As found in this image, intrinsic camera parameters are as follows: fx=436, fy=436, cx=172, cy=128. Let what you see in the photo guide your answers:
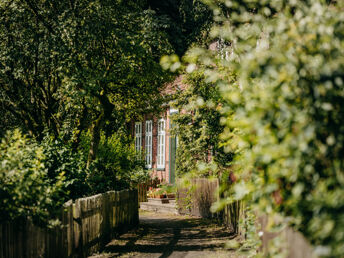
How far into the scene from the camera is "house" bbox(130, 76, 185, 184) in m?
22.9

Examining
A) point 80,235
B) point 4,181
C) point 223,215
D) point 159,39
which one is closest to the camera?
point 4,181

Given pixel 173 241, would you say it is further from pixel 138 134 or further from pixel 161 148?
pixel 138 134

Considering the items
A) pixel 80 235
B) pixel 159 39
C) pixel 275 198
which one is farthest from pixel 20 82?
pixel 275 198

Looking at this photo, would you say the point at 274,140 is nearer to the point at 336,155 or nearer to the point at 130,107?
the point at 336,155

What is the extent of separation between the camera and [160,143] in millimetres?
24656

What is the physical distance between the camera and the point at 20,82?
46.9 ft

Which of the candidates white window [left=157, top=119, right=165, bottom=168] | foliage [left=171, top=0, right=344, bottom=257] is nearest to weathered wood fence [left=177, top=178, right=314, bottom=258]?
foliage [left=171, top=0, right=344, bottom=257]

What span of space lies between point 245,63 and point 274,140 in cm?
65

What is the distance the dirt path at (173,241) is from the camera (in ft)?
31.7

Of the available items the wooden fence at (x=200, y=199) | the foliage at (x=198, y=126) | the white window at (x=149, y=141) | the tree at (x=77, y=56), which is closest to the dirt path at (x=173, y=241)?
the wooden fence at (x=200, y=199)

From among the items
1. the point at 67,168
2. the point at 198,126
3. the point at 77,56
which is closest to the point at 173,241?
the point at 67,168

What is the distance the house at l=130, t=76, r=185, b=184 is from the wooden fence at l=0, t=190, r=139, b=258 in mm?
9362

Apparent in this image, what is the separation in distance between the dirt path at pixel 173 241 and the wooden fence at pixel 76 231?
407mm

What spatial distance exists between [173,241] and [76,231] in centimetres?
364
